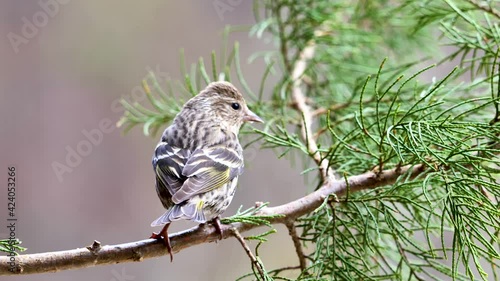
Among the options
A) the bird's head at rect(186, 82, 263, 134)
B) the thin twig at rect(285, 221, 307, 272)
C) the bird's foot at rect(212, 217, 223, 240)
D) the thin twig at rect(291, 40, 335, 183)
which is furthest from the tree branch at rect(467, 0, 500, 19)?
the bird's foot at rect(212, 217, 223, 240)

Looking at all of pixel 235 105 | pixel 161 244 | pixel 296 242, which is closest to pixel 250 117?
pixel 235 105

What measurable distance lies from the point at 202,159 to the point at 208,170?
50 millimetres

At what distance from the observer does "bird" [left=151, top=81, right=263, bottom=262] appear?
121 cm

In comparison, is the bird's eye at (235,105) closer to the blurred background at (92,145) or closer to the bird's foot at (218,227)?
the bird's foot at (218,227)

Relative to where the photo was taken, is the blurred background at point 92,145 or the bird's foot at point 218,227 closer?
the bird's foot at point 218,227

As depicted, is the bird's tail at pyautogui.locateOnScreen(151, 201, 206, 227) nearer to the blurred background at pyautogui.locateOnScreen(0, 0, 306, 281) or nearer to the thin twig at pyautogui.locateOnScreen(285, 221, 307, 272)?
the thin twig at pyautogui.locateOnScreen(285, 221, 307, 272)

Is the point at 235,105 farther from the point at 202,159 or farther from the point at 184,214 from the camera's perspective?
the point at 184,214

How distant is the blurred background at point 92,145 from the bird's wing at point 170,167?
1617 mm

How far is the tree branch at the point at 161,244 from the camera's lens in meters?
1.02

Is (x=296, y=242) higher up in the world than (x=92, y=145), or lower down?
lower down

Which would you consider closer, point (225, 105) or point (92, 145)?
point (225, 105)

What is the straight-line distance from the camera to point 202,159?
1387mm

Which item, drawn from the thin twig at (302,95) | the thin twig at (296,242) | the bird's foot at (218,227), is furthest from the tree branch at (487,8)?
the bird's foot at (218,227)

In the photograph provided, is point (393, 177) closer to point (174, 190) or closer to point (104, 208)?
point (174, 190)
